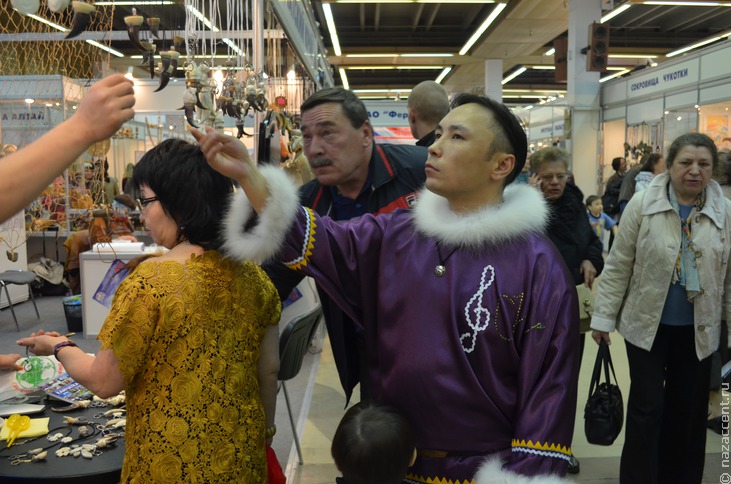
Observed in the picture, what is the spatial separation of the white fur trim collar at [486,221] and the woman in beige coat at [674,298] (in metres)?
1.39

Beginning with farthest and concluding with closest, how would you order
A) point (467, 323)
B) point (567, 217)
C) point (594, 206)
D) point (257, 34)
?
point (594, 206) → point (257, 34) → point (567, 217) → point (467, 323)

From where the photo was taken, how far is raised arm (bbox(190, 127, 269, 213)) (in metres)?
1.19

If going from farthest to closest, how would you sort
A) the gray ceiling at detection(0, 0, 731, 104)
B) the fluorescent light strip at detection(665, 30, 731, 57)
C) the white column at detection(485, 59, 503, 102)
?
1. the white column at detection(485, 59, 503, 102)
2. the fluorescent light strip at detection(665, 30, 731, 57)
3. the gray ceiling at detection(0, 0, 731, 104)

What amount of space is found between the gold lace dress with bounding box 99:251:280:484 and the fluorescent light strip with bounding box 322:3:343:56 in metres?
10.2

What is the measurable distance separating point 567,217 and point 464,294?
6.29ft

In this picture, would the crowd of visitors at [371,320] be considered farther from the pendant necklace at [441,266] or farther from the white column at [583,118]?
the white column at [583,118]

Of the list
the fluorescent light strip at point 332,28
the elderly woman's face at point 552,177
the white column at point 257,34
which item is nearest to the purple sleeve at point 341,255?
the elderly woman's face at point 552,177

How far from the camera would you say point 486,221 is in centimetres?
136

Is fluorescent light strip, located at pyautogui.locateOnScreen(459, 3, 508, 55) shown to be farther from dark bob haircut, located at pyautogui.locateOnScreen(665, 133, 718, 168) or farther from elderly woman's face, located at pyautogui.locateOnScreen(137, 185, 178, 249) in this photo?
elderly woman's face, located at pyautogui.locateOnScreen(137, 185, 178, 249)

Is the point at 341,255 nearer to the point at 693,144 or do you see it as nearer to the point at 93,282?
the point at 693,144

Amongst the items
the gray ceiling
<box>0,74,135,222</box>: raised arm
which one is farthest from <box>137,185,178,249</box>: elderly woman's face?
the gray ceiling

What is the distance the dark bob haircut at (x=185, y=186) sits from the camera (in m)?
1.49

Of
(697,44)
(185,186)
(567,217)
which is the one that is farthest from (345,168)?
(697,44)

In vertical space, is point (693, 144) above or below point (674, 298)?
above
